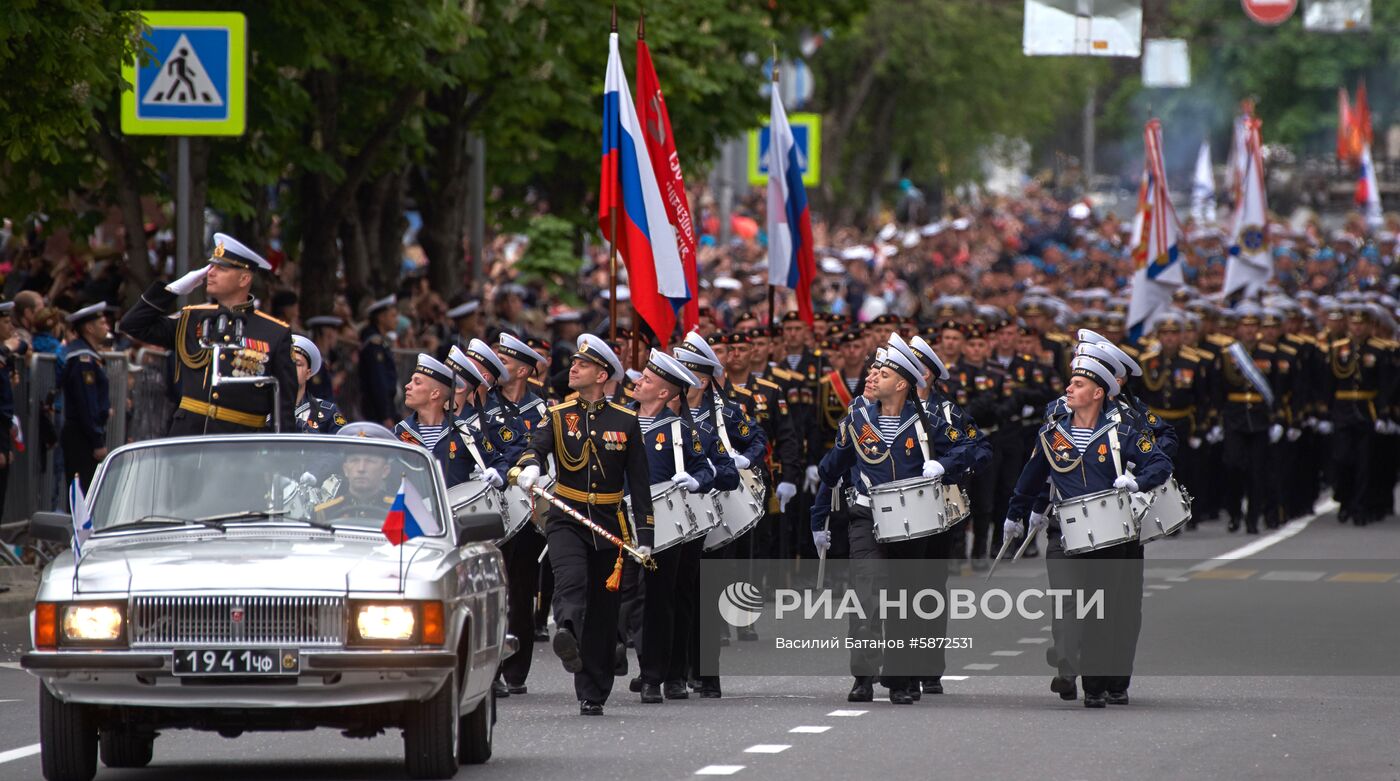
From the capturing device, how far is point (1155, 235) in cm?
3092

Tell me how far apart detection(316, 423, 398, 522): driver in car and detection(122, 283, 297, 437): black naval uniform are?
369 centimetres

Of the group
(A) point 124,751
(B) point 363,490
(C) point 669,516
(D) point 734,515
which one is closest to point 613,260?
(D) point 734,515

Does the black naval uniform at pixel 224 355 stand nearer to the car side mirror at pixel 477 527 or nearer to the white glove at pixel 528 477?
the white glove at pixel 528 477

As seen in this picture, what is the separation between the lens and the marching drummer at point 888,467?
562 inches

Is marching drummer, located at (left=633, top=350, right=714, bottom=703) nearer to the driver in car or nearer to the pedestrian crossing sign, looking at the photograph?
the driver in car

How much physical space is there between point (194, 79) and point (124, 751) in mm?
6247

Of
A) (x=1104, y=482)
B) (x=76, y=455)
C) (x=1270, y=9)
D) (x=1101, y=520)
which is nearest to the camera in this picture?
(x=1101, y=520)

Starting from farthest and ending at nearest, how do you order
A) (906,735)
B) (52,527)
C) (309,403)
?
1. (309,403)
2. (906,735)
3. (52,527)

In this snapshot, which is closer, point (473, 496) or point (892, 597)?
point (473, 496)

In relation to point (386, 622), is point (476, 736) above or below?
below

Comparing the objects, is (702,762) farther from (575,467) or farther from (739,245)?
(739,245)

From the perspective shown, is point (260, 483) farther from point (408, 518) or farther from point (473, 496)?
point (473, 496)

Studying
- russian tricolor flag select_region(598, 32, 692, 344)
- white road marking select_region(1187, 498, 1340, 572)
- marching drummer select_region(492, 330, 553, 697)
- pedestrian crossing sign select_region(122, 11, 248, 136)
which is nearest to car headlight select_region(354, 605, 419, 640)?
marching drummer select_region(492, 330, 553, 697)

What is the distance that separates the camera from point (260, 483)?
11.2 meters
